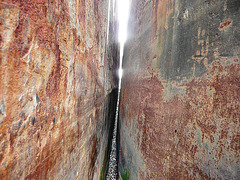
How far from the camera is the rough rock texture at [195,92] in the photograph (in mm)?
857

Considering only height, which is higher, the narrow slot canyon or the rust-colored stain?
the rust-colored stain

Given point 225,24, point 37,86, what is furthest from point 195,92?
point 37,86

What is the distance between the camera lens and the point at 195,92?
1.07 meters

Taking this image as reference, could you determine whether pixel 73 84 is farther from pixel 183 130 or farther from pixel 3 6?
pixel 183 130

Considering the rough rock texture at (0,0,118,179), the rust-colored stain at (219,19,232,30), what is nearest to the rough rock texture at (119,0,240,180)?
the rust-colored stain at (219,19,232,30)

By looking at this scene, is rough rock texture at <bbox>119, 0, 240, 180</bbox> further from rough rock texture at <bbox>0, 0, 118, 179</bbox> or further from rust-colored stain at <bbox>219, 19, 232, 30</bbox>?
rough rock texture at <bbox>0, 0, 118, 179</bbox>

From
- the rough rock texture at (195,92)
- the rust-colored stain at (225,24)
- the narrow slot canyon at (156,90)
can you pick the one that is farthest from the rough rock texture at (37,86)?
the rust-colored stain at (225,24)

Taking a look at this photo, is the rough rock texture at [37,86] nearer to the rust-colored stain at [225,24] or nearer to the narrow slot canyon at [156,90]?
the narrow slot canyon at [156,90]

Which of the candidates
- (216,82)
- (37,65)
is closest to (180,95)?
(216,82)

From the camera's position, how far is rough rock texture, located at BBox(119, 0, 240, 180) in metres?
0.86

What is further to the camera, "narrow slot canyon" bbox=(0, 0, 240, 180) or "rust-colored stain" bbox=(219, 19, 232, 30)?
"rust-colored stain" bbox=(219, 19, 232, 30)

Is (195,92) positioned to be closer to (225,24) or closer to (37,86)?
(225,24)

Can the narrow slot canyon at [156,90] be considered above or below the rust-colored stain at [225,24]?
below

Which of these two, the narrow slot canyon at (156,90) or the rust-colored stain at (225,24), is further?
the rust-colored stain at (225,24)
